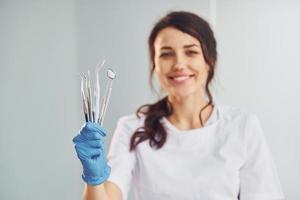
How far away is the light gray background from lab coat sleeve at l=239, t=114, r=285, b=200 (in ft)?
0.75

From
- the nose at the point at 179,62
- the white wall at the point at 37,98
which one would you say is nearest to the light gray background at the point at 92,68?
the white wall at the point at 37,98

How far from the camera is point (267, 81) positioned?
51.0 inches

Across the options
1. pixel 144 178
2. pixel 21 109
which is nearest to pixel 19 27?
pixel 21 109

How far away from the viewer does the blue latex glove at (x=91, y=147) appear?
842mm

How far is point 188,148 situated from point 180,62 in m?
0.24

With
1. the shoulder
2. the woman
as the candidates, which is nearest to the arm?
the woman

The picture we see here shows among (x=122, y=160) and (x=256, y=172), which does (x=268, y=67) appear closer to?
(x=256, y=172)

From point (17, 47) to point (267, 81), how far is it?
81 centimetres

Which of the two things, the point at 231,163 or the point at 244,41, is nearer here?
the point at 231,163

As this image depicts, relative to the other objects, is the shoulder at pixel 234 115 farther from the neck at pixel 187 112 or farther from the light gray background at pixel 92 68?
the light gray background at pixel 92 68

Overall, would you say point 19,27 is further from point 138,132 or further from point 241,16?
point 241,16

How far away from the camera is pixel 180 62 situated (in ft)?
3.44

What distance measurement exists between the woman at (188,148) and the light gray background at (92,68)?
18cm

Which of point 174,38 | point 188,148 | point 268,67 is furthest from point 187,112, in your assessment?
point 268,67
